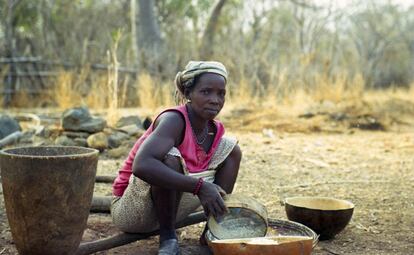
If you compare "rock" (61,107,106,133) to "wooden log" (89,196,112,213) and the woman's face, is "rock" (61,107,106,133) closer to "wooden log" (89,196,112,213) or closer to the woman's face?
"wooden log" (89,196,112,213)

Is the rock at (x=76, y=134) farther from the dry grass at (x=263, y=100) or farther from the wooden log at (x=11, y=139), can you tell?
the dry grass at (x=263, y=100)

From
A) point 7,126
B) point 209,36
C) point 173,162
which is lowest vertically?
point 7,126

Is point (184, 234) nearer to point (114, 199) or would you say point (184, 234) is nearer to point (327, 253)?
point (114, 199)

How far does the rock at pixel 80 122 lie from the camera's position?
5812mm

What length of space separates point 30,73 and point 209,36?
3.81 meters

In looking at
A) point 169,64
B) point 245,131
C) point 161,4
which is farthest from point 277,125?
point 161,4

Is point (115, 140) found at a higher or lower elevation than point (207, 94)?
lower

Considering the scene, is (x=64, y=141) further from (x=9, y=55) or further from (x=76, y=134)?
(x=9, y=55)

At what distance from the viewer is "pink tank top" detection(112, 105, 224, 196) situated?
2.50m

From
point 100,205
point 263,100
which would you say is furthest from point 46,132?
point 263,100

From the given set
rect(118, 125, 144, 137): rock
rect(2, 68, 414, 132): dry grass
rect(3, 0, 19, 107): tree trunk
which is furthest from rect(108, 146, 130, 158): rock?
rect(3, 0, 19, 107): tree trunk

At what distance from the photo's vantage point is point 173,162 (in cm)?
237

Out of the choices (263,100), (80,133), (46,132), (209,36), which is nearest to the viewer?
(80,133)

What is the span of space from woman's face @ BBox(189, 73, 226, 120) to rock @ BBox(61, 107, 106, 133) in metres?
3.50
